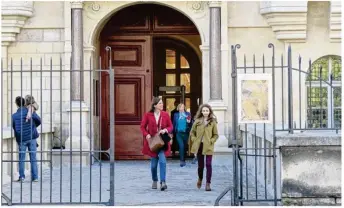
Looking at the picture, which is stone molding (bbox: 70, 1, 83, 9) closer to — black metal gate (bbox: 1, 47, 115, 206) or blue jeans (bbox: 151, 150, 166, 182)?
black metal gate (bbox: 1, 47, 115, 206)

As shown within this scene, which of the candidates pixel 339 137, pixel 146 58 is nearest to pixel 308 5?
pixel 146 58

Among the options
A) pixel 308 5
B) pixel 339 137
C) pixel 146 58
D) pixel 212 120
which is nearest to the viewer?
pixel 339 137

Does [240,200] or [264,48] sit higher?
[264,48]

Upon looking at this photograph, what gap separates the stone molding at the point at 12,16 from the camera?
2008 cm

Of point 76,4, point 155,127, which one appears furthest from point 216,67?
point 155,127

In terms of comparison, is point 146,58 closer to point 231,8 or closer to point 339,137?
point 231,8

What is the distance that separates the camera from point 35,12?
20438 mm

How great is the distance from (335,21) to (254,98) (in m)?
8.66

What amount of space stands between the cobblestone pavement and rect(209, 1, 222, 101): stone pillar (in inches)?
65.6

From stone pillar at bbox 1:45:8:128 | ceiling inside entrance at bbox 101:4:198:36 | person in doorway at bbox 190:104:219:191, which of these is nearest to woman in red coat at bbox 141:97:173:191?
person in doorway at bbox 190:104:219:191

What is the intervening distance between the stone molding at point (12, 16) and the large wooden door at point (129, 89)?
A: 8.43ft

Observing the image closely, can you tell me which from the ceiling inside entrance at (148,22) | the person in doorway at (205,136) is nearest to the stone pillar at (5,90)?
the ceiling inside entrance at (148,22)

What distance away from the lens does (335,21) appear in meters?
20.0

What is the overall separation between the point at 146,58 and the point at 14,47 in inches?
138
